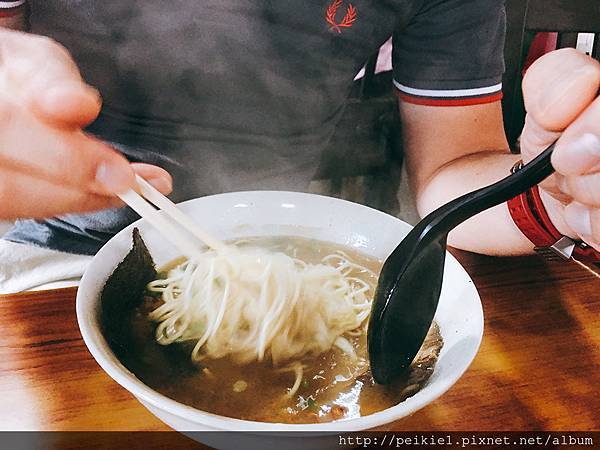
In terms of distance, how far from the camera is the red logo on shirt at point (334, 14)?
1414 millimetres

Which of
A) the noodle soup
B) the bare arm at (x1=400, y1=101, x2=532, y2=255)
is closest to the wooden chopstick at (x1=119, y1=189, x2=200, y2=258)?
the noodle soup

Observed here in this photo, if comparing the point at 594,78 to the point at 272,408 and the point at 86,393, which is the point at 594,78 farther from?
the point at 86,393

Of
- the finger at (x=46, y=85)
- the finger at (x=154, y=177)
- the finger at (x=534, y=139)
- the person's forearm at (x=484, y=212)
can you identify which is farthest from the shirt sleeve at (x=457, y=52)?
the finger at (x=46, y=85)

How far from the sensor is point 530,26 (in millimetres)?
1878

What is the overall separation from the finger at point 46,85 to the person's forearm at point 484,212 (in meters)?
0.83

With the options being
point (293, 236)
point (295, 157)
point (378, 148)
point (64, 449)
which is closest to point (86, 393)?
point (64, 449)

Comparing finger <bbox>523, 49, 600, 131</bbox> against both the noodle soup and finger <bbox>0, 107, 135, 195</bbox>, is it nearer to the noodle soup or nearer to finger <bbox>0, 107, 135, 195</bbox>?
the noodle soup

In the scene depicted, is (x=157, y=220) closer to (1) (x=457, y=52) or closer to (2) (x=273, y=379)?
(2) (x=273, y=379)

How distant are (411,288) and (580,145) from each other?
0.31m

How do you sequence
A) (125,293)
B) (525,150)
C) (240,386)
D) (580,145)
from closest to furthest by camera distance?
1. (580,145)
2. (240,386)
3. (125,293)
4. (525,150)

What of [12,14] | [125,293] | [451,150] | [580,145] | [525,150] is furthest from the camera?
[451,150]

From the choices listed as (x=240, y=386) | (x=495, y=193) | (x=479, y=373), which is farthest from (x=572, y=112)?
(x=240, y=386)

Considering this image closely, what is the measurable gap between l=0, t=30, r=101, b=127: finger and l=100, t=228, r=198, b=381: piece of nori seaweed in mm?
246

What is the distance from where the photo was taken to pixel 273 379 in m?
0.88
